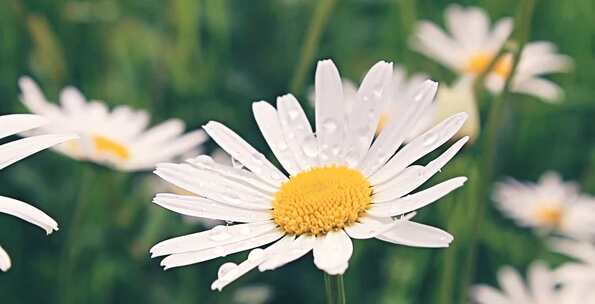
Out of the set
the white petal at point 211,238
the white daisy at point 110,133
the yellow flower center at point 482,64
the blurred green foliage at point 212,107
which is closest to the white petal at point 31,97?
the white daisy at point 110,133

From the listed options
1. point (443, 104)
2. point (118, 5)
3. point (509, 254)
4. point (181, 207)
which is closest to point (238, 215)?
point (181, 207)

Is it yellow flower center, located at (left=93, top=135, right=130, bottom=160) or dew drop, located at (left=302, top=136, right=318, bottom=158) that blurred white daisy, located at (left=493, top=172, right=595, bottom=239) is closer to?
yellow flower center, located at (left=93, top=135, right=130, bottom=160)

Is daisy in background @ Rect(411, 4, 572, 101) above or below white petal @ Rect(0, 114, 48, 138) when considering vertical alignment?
above

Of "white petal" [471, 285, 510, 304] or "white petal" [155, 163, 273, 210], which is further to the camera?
"white petal" [471, 285, 510, 304]

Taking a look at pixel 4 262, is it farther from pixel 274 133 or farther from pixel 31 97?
pixel 31 97

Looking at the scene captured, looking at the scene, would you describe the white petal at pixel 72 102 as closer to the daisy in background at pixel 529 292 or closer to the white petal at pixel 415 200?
the daisy in background at pixel 529 292

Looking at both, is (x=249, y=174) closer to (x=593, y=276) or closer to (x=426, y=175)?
(x=426, y=175)

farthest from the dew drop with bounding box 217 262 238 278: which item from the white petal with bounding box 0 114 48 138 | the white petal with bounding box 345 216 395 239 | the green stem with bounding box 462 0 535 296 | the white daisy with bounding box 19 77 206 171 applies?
the white daisy with bounding box 19 77 206 171
